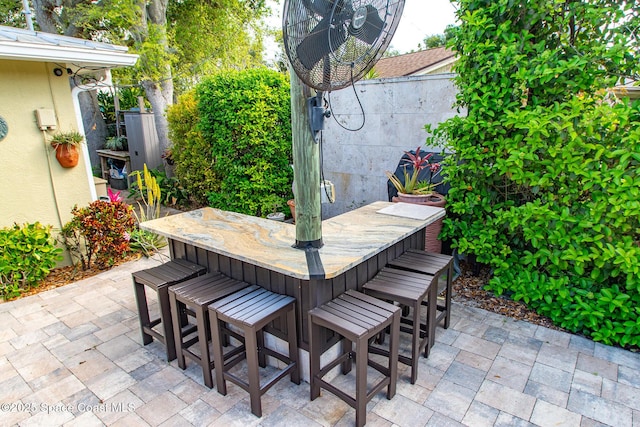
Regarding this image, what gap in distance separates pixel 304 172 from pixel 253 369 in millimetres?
1184

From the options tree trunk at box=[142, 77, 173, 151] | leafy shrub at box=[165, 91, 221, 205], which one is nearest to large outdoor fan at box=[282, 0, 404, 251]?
leafy shrub at box=[165, 91, 221, 205]

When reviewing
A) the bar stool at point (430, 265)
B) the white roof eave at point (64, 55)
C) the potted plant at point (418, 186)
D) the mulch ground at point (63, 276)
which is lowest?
the mulch ground at point (63, 276)

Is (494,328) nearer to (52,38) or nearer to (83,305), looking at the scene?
(83,305)

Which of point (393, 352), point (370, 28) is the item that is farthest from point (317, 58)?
point (393, 352)

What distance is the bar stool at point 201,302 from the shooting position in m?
2.30

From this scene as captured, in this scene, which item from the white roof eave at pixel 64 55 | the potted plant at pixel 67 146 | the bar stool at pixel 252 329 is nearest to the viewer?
the bar stool at pixel 252 329

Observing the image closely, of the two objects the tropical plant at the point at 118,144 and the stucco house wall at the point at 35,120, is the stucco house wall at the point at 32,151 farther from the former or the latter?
the tropical plant at the point at 118,144

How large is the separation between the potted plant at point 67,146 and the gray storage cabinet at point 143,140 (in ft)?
13.0

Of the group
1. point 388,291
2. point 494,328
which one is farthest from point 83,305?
point 494,328

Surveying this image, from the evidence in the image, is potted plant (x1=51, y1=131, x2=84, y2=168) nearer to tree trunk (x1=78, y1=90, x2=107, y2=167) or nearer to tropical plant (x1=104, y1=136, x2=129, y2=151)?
tropical plant (x1=104, y1=136, x2=129, y2=151)

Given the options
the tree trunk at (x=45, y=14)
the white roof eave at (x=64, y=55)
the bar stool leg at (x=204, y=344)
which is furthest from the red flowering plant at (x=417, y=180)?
the tree trunk at (x=45, y=14)

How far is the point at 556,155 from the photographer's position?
2.77 meters

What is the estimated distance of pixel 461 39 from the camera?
3234mm

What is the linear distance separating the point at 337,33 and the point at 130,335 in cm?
270
